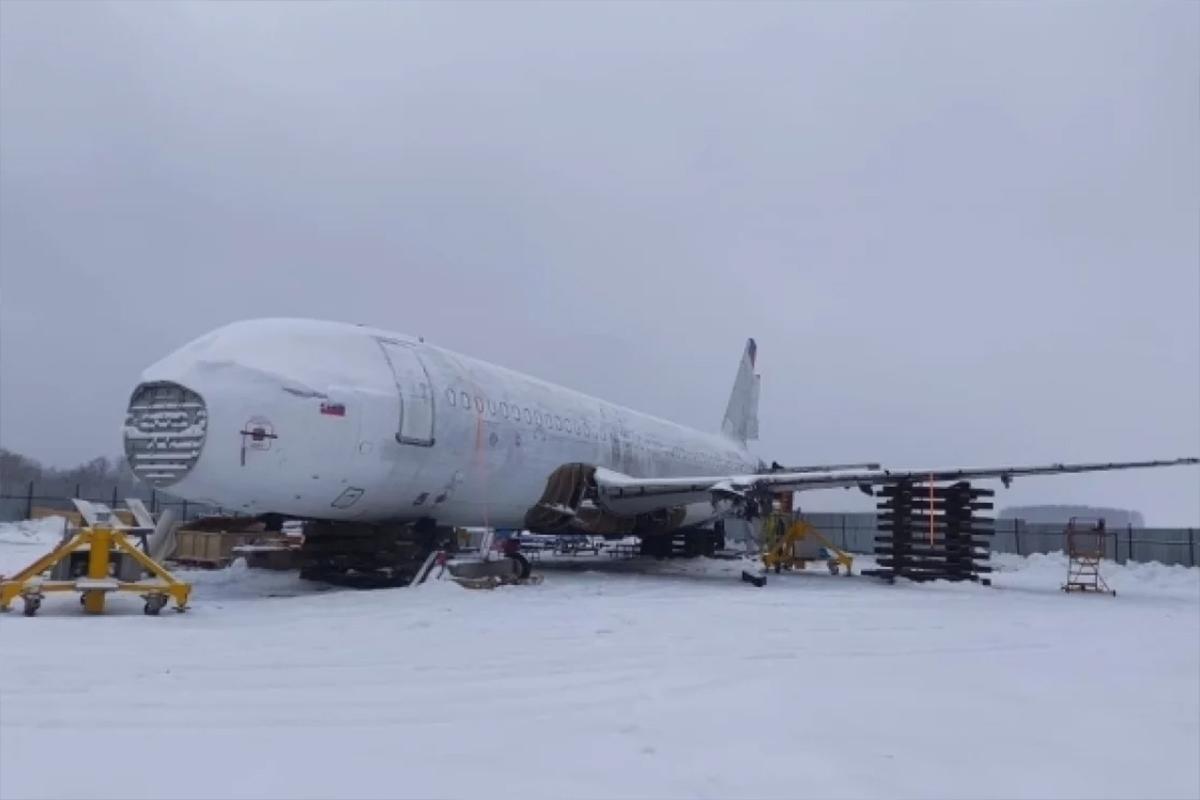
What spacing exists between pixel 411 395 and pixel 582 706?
8.87 meters

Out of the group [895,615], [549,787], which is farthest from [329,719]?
[895,615]

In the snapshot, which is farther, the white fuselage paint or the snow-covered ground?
the white fuselage paint

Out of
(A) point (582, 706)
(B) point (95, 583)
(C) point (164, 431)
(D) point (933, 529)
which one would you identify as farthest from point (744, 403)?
(A) point (582, 706)

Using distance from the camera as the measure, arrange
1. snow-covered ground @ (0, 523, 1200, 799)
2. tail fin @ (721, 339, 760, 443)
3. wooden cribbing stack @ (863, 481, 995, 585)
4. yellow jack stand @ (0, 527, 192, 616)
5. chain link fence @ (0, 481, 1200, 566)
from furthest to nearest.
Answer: tail fin @ (721, 339, 760, 443) < chain link fence @ (0, 481, 1200, 566) < wooden cribbing stack @ (863, 481, 995, 585) < yellow jack stand @ (0, 527, 192, 616) < snow-covered ground @ (0, 523, 1200, 799)

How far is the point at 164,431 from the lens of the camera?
36.7 ft

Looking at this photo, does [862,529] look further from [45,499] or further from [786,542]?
[45,499]

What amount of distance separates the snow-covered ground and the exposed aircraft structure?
2.24 meters

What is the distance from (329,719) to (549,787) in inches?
61.3

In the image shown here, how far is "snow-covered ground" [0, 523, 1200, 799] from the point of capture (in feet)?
12.7

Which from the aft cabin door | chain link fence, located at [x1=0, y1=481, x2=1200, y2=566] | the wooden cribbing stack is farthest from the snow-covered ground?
chain link fence, located at [x1=0, y1=481, x2=1200, y2=566]

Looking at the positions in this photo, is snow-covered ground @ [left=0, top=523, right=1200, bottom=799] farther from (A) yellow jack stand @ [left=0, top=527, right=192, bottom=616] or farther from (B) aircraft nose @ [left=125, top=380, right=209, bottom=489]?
(B) aircraft nose @ [left=125, top=380, right=209, bottom=489]

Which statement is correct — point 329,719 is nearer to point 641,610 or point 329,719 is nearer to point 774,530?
point 641,610

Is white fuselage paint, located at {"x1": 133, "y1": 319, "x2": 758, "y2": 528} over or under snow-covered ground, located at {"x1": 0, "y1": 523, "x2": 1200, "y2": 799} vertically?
over

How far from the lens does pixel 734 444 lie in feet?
105
